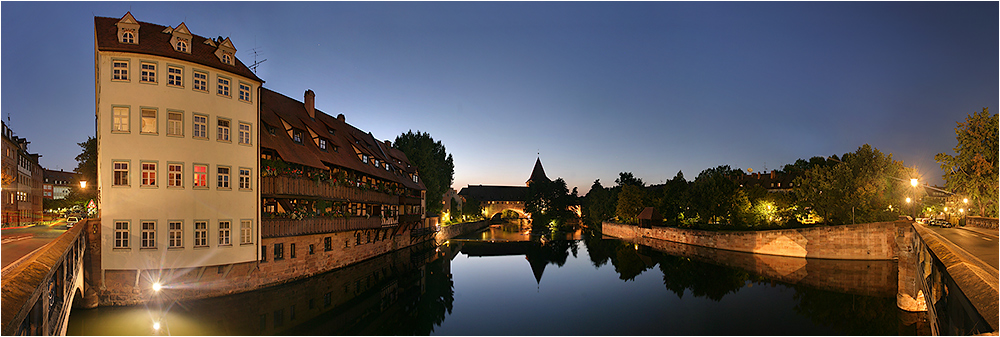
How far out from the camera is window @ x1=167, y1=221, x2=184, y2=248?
22.1 m

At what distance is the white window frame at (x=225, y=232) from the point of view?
23.3 m

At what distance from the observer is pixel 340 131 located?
39875 mm

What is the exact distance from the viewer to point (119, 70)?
21.2 m

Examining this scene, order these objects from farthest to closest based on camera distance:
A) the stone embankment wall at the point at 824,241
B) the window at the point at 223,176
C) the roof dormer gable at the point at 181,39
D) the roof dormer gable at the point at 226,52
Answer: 1. the stone embankment wall at the point at 824,241
2. the roof dormer gable at the point at 226,52
3. the window at the point at 223,176
4. the roof dormer gable at the point at 181,39

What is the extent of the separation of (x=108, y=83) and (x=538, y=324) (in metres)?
22.3

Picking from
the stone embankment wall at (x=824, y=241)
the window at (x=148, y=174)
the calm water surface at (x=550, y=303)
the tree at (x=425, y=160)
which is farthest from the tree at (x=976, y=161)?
the tree at (x=425, y=160)

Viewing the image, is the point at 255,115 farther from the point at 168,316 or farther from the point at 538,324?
the point at 538,324

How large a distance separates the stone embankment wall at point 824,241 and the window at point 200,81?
4494 centimetres

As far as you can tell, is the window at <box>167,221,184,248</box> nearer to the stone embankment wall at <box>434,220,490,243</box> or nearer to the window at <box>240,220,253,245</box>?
the window at <box>240,220,253,245</box>

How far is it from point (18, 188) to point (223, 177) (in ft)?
122

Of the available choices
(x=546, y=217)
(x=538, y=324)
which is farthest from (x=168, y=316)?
(x=546, y=217)

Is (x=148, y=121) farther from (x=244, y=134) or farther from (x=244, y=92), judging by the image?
(x=244, y=92)

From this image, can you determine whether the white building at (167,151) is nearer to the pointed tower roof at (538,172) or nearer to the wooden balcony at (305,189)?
the wooden balcony at (305,189)

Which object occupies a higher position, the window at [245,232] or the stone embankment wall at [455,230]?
the window at [245,232]
